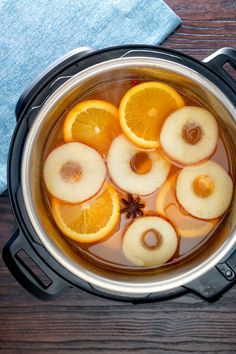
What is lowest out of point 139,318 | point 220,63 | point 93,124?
point 139,318

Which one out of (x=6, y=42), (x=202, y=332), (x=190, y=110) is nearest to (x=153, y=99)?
(x=190, y=110)

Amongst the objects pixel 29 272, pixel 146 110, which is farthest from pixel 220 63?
pixel 29 272

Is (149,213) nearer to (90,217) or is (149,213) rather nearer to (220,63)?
(90,217)

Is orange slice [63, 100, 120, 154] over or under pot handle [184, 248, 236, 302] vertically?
over

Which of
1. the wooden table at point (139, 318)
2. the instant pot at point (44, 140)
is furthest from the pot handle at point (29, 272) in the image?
the wooden table at point (139, 318)

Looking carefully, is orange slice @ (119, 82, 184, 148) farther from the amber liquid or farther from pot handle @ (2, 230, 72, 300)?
pot handle @ (2, 230, 72, 300)

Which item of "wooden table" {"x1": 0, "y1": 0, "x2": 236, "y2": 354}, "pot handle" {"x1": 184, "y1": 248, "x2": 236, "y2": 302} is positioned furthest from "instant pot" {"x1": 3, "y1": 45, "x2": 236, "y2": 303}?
"wooden table" {"x1": 0, "y1": 0, "x2": 236, "y2": 354}
